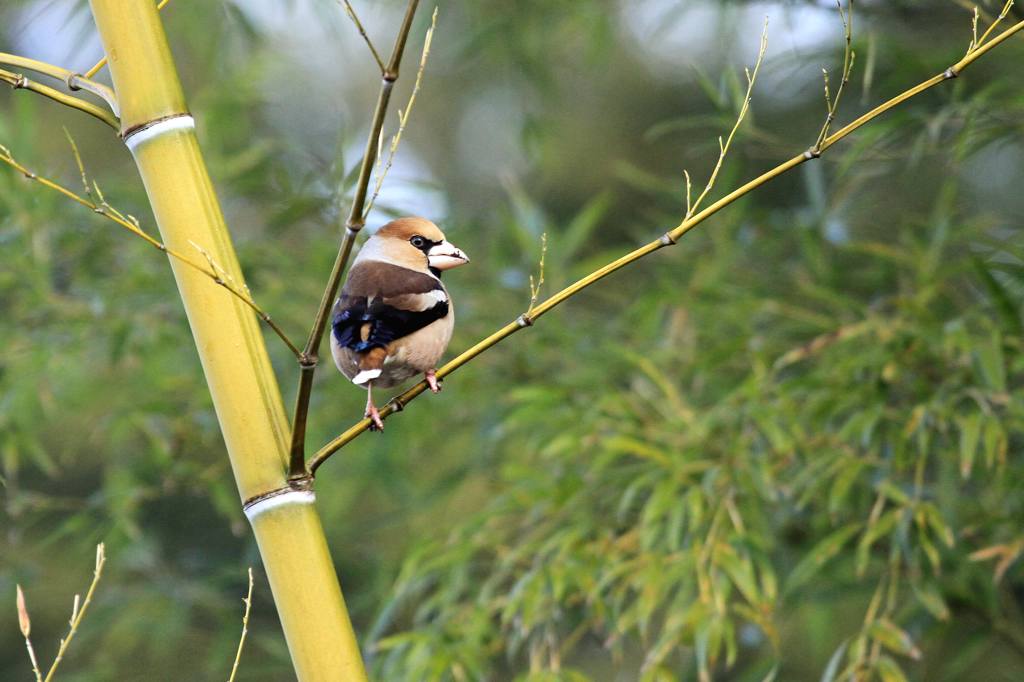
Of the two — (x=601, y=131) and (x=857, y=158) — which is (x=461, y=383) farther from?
(x=601, y=131)

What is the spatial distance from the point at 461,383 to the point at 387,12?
29.7 inches

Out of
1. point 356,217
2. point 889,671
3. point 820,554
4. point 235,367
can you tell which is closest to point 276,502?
point 235,367

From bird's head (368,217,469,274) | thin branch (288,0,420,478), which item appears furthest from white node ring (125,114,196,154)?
bird's head (368,217,469,274)

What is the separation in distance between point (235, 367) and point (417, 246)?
410mm

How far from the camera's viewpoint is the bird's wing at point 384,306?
3.37ft

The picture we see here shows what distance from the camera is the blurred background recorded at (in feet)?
5.89

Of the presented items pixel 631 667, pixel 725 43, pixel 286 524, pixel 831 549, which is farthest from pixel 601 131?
pixel 286 524

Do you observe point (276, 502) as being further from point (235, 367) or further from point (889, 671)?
point (889, 671)

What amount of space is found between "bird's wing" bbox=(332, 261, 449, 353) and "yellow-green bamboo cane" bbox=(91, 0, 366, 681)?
212mm

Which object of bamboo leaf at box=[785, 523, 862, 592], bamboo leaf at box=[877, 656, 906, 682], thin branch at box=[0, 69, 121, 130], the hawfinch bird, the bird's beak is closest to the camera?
thin branch at box=[0, 69, 121, 130]

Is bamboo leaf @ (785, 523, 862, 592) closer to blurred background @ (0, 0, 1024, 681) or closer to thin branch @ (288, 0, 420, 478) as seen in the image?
blurred background @ (0, 0, 1024, 681)

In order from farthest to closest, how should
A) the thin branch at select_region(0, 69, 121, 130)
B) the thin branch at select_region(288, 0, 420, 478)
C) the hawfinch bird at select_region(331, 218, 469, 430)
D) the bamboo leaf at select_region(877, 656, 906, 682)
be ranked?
the bamboo leaf at select_region(877, 656, 906, 682)
the hawfinch bird at select_region(331, 218, 469, 430)
the thin branch at select_region(0, 69, 121, 130)
the thin branch at select_region(288, 0, 420, 478)

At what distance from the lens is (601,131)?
4.93 m

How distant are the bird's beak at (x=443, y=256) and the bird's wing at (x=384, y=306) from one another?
0.03 meters
